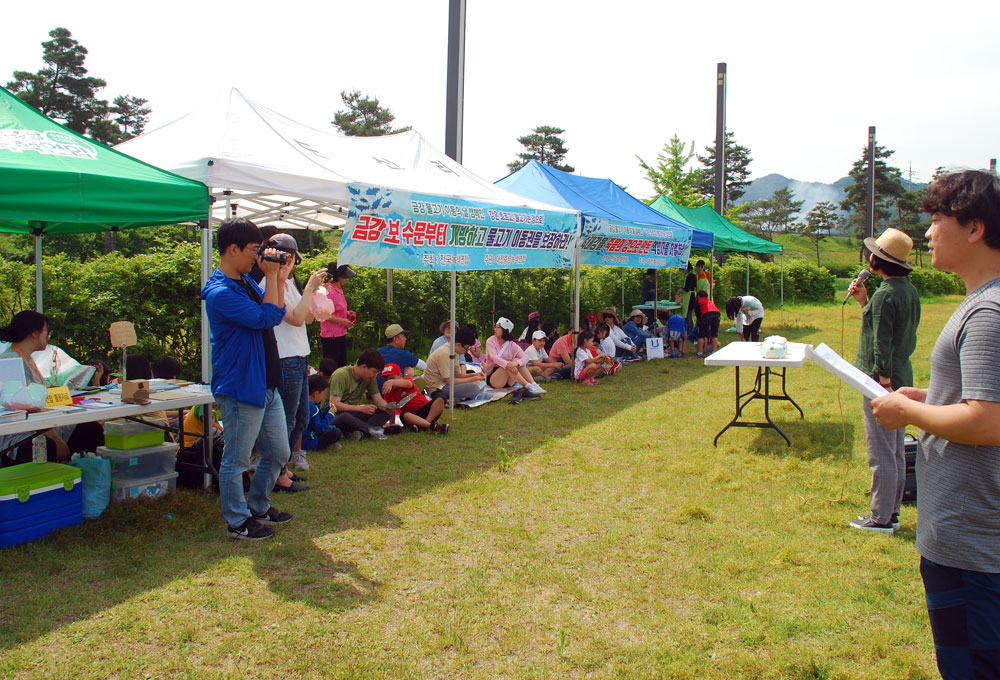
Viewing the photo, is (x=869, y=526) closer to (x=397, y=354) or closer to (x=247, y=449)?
(x=247, y=449)

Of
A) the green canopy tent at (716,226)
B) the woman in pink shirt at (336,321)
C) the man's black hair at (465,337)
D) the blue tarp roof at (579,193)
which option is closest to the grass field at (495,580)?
the woman in pink shirt at (336,321)

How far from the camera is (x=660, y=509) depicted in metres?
4.80

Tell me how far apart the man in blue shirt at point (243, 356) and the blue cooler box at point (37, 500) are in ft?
3.28

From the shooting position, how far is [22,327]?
454 centimetres

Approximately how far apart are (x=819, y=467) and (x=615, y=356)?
240 inches

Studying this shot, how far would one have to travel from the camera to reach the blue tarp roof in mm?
10836

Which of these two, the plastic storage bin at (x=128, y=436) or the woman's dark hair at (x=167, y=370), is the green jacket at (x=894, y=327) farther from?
the woman's dark hair at (x=167, y=370)

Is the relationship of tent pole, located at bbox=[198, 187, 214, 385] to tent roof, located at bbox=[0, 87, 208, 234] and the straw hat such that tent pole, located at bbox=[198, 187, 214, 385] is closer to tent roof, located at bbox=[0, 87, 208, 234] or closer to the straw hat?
tent roof, located at bbox=[0, 87, 208, 234]

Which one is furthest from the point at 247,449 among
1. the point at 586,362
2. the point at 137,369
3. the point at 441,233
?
the point at 586,362

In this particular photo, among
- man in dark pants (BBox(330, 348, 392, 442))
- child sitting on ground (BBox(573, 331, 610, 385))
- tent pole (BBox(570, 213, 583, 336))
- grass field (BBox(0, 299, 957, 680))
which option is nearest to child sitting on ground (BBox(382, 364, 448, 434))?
man in dark pants (BBox(330, 348, 392, 442))


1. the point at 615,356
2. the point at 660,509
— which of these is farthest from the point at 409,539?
the point at 615,356

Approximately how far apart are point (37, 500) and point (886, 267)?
16.8ft

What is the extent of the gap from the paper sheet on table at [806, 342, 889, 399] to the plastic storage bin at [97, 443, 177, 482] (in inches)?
167

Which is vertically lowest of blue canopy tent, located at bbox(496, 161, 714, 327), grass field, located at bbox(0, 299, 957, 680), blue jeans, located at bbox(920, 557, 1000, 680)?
grass field, located at bbox(0, 299, 957, 680)
